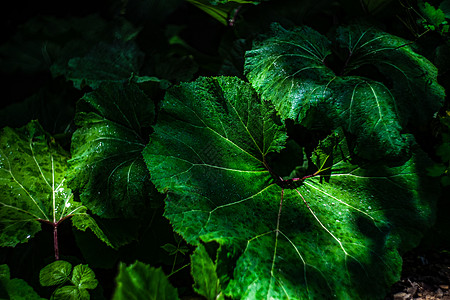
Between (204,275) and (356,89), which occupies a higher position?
(356,89)

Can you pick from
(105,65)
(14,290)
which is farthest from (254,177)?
(105,65)

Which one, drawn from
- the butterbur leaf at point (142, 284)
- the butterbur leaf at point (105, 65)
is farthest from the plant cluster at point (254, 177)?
the butterbur leaf at point (105, 65)

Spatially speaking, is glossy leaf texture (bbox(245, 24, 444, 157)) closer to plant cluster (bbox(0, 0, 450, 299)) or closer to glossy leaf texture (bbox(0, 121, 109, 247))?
plant cluster (bbox(0, 0, 450, 299))

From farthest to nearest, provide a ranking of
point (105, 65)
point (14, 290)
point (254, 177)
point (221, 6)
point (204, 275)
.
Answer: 1. point (105, 65)
2. point (221, 6)
3. point (254, 177)
4. point (14, 290)
5. point (204, 275)

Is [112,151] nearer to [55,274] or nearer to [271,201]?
[55,274]

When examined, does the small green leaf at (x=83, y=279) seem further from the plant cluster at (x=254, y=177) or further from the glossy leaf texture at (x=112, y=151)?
the glossy leaf texture at (x=112, y=151)

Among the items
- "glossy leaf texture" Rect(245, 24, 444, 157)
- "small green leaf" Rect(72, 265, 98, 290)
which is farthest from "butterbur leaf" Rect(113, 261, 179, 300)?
"glossy leaf texture" Rect(245, 24, 444, 157)
